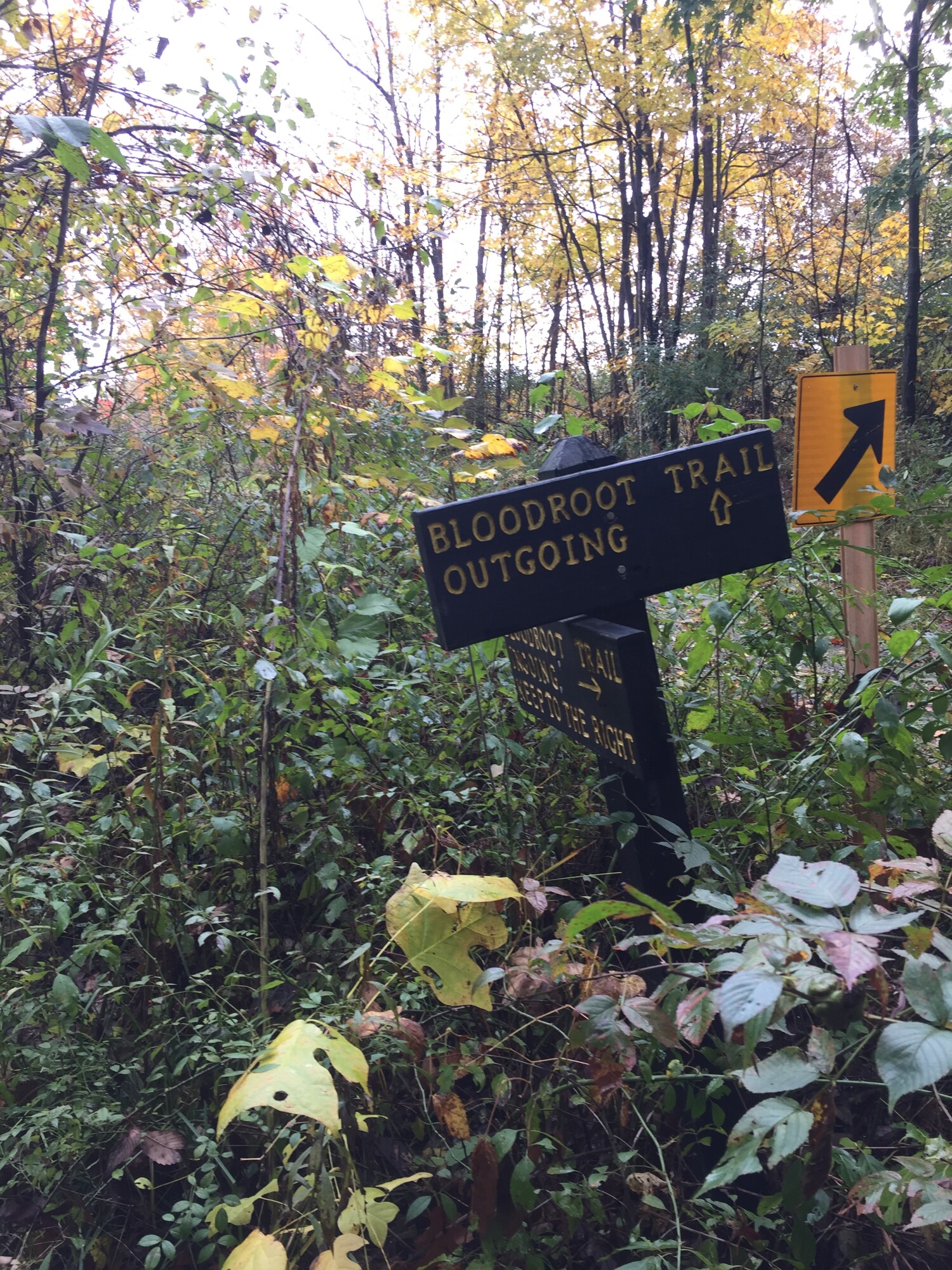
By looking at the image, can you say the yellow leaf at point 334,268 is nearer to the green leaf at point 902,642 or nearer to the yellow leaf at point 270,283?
the yellow leaf at point 270,283

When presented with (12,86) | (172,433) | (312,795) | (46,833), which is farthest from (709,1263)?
(12,86)

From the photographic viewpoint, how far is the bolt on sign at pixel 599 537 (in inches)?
64.4

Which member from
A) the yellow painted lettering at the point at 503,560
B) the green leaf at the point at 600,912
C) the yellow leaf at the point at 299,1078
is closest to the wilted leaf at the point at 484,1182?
the yellow leaf at the point at 299,1078

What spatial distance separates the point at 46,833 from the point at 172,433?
208 centimetres

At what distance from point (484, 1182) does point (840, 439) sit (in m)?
2.46

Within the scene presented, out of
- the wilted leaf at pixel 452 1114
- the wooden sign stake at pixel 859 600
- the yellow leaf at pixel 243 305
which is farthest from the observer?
the yellow leaf at pixel 243 305

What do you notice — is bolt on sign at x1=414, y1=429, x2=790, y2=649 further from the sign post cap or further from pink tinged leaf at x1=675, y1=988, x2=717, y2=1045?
pink tinged leaf at x1=675, y1=988, x2=717, y2=1045

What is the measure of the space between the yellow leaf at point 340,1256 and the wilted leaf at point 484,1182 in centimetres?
30

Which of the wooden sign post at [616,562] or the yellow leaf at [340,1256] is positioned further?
the wooden sign post at [616,562]

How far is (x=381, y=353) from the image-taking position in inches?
161

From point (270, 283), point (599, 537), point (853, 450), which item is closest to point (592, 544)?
point (599, 537)

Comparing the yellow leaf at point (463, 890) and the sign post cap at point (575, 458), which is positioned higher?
the sign post cap at point (575, 458)

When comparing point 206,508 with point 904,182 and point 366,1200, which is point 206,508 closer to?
point 366,1200

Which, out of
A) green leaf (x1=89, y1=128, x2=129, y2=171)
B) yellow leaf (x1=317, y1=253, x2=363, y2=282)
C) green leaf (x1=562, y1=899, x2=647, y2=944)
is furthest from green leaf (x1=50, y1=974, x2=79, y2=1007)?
yellow leaf (x1=317, y1=253, x2=363, y2=282)
